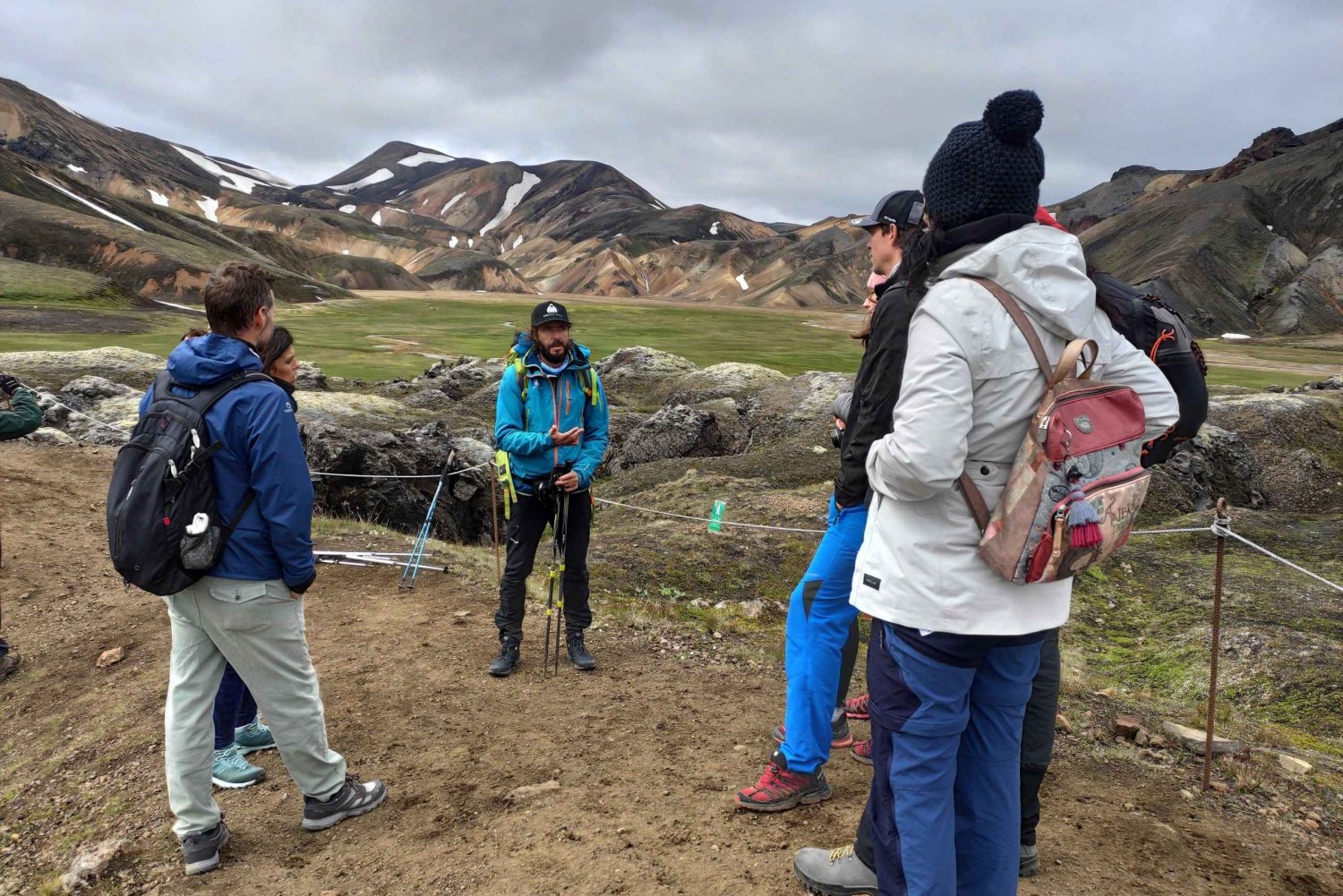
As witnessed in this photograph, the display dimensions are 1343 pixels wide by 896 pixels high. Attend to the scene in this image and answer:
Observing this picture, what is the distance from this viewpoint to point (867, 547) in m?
2.85

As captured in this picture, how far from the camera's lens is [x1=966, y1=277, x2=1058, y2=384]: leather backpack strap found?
8.31 feet

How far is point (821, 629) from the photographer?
385 cm

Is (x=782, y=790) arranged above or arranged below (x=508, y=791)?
above

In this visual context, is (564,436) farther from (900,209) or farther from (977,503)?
(977,503)

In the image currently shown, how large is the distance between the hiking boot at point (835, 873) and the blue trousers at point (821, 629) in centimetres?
59

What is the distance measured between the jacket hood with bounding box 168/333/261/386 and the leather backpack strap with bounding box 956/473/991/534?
319 cm

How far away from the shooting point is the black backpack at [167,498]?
344cm

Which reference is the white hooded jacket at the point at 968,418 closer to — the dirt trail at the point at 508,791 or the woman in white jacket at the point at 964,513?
the woman in white jacket at the point at 964,513

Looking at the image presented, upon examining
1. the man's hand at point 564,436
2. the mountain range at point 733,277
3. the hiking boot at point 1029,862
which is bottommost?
the hiking boot at point 1029,862

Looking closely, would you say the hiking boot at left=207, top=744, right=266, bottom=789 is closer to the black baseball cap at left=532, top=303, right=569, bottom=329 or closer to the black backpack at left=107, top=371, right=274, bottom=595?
the black backpack at left=107, top=371, right=274, bottom=595

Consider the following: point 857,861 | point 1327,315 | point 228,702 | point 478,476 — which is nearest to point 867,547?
point 857,861

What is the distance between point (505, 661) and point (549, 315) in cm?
266

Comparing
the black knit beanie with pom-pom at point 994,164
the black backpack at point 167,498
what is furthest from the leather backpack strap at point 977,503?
the black backpack at point 167,498

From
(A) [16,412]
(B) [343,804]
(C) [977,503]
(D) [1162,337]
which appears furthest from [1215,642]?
(A) [16,412]
